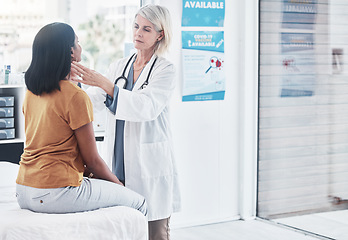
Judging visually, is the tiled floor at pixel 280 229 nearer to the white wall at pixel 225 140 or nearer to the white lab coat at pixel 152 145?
the white wall at pixel 225 140

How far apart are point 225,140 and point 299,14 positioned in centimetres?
100

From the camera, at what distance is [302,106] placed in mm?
3514

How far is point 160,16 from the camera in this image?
2.56 metres

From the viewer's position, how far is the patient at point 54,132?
5.93 feet

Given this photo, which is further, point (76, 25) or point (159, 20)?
point (76, 25)

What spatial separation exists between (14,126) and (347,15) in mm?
2090

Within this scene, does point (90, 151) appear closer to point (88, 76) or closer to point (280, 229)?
point (88, 76)

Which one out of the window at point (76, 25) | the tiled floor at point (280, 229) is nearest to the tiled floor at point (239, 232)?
the tiled floor at point (280, 229)

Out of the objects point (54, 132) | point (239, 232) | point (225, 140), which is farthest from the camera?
point (225, 140)

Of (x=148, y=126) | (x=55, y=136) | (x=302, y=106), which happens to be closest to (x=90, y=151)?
(x=55, y=136)

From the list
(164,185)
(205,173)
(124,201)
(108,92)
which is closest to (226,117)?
(205,173)

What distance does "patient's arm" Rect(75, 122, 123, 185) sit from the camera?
73.0 inches

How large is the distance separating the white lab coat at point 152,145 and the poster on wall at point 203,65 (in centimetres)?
95

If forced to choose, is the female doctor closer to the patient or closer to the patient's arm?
the patient's arm
